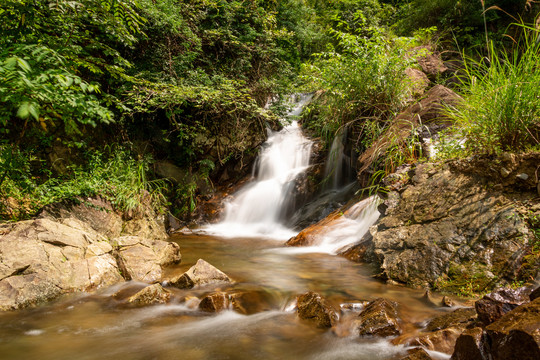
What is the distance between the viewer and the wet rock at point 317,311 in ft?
7.97

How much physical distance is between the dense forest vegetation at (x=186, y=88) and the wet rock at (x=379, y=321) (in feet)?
6.65

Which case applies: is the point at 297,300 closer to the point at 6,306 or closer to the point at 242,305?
the point at 242,305

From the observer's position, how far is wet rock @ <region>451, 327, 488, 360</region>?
1446mm

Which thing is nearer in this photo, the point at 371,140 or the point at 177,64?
the point at 371,140

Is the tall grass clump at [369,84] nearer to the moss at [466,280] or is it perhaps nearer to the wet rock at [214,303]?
the moss at [466,280]

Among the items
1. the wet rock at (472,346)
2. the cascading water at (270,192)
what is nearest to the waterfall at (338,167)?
the cascading water at (270,192)

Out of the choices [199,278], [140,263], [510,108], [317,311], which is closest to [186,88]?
[140,263]

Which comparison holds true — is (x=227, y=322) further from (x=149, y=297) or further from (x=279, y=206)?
(x=279, y=206)

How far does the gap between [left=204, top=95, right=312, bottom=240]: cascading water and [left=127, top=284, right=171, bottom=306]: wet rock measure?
12.4 ft

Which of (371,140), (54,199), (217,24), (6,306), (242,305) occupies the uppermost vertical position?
(217,24)

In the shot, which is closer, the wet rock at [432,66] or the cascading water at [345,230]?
the cascading water at [345,230]

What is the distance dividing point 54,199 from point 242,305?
3732 mm

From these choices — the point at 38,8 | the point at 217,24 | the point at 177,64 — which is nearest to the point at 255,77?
the point at 217,24

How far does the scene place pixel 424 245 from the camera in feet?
10.1
